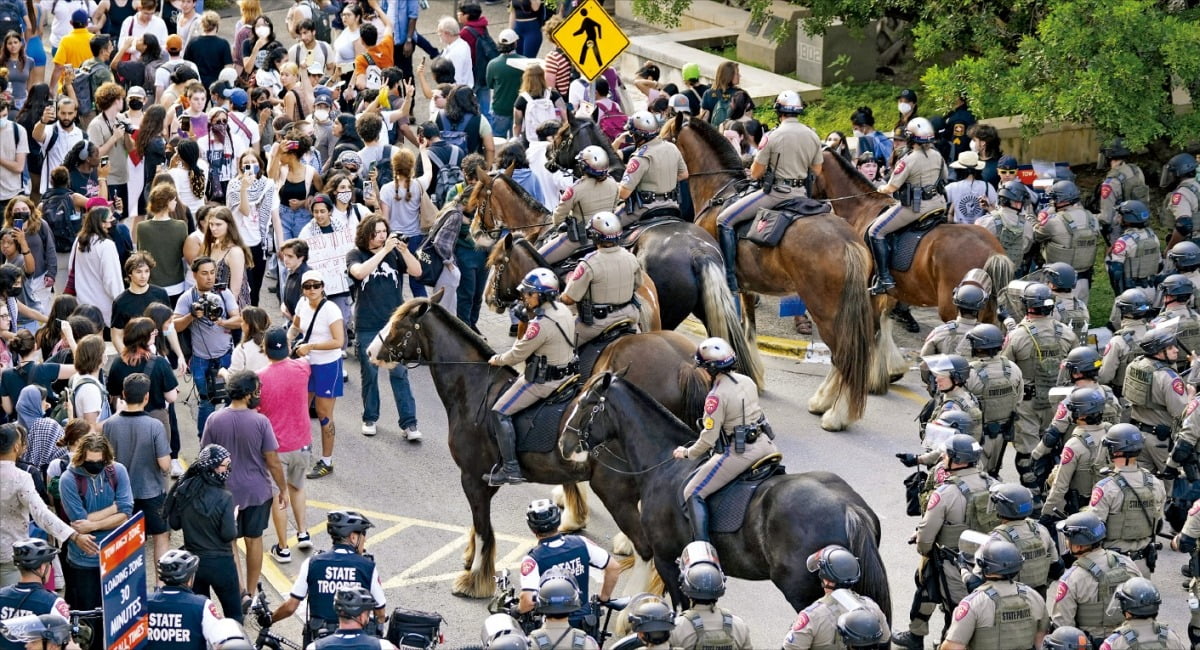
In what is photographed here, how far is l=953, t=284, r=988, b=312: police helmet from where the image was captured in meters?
15.4

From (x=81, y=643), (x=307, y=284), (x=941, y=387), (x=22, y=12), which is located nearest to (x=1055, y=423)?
(x=941, y=387)

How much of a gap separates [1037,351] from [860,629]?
563 cm

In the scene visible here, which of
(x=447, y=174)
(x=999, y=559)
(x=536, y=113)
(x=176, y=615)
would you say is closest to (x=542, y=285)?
(x=176, y=615)

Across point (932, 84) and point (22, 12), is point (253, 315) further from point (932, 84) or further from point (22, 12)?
point (22, 12)

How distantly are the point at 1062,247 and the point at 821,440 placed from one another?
10.3 ft

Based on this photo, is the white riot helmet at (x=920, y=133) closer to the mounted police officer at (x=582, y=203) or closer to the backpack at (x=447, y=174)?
the mounted police officer at (x=582, y=203)

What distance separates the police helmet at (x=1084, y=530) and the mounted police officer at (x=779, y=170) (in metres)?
6.81

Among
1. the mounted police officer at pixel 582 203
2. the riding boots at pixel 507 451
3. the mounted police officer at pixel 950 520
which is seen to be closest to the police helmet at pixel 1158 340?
the mounted police officer at pixel 950 520

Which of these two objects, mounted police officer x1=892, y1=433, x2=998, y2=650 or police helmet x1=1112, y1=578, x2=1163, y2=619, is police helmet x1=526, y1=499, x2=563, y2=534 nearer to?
mounted police officer x1=892, y1=433, x2=998, y2=650

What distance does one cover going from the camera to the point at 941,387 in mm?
13906

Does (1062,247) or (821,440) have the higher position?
(1062,247)

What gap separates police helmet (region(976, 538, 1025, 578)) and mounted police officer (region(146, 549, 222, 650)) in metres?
4.74

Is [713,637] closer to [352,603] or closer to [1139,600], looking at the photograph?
[352,603]

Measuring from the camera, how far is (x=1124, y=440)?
12.5m
